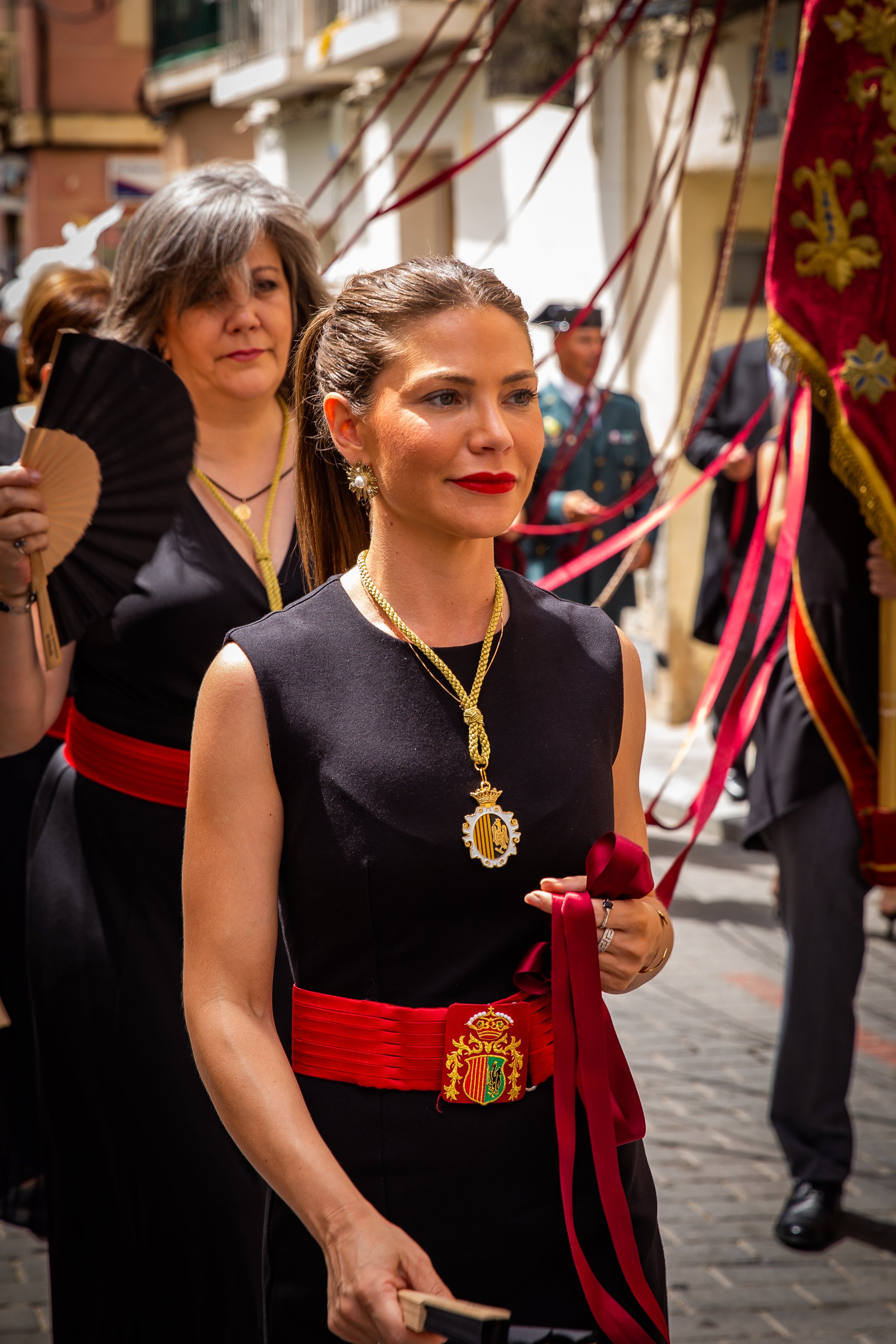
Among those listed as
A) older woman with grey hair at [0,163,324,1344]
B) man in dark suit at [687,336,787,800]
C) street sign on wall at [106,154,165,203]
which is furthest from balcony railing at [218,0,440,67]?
older woman with grey hair at [0,163,324,1344]

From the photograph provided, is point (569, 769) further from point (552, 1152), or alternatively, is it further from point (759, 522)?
point (759, 522)

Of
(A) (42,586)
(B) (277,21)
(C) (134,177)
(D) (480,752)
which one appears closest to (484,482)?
(D) (480,752)

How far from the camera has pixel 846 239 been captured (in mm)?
3615

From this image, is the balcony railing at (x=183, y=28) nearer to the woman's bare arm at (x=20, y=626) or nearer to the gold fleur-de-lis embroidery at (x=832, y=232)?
the gold fleur-de-lis embroidery at (x=832, y=232)

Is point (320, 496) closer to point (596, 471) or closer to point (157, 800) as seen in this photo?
point (157, 800)

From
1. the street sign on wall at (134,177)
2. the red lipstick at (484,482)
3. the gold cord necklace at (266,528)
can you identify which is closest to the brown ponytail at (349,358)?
the red lipstick at (484,482)

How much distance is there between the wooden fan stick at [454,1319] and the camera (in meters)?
1.56

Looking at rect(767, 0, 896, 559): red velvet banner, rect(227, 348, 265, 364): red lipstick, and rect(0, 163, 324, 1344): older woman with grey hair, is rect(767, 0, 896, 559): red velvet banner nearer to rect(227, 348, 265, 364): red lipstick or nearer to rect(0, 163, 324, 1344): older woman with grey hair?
rect(0, 163, 324, 1344): older woman with grey hair

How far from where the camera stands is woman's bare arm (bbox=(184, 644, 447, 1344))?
1799 millimetres

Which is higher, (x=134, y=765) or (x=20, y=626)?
(x=20, y=626)

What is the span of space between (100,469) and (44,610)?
0.28 meters

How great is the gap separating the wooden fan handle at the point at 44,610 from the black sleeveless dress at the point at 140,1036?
7.5 inches

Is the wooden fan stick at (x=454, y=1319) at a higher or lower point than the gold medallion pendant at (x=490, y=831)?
lower

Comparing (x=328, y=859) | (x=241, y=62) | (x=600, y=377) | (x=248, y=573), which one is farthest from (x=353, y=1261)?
(x=241, y=62)
